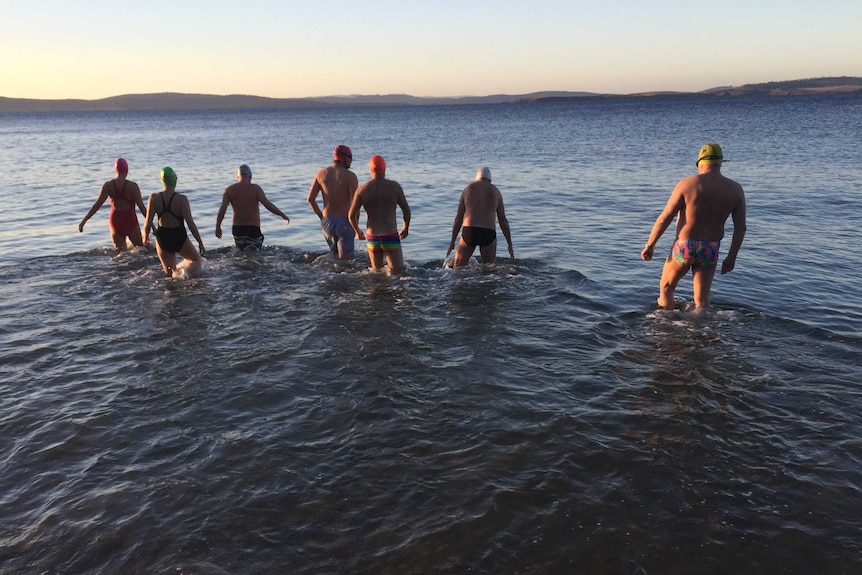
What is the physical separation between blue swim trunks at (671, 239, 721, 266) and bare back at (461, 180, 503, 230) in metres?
3.37

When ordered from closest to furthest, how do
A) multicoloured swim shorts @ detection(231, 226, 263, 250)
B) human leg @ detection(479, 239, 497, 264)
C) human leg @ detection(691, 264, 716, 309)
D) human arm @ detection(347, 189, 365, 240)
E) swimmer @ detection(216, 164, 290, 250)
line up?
human leg @ detection(691, 264, 716, 309) → human arm @ detection(347, 189, 365, 240) → human leg @ detection(479, 239, 497, 264) → swimmer @ detection(216, 164, 290, 250) → multicoloured swim shorts @ detection(231, 226, 263, 250)

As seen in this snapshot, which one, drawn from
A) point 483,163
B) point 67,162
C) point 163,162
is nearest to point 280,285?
point 483,163

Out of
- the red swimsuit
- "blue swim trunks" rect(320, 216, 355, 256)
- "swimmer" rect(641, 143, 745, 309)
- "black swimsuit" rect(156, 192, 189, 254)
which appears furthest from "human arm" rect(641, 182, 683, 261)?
the red swimsuit

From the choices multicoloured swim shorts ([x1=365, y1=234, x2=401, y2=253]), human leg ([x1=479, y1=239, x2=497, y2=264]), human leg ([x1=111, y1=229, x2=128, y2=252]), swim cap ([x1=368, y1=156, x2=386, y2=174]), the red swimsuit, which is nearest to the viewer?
swim cap ([x1=368, y1=156, x2=386, y2=174])

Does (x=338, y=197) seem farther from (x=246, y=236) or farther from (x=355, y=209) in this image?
(x=246, y=236)

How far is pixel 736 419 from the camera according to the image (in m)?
5.66

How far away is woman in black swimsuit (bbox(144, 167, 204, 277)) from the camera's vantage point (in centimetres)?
1010

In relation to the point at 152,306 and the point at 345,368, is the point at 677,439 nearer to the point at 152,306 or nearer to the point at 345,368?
the point at 345,368

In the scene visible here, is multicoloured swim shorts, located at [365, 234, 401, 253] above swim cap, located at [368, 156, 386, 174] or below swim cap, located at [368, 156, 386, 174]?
below

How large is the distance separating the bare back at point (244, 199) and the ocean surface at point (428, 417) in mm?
877

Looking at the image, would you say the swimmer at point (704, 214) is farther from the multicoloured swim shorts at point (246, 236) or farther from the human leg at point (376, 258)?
the multicoloured swim shorts at point (246, 236)

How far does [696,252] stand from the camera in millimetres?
7781

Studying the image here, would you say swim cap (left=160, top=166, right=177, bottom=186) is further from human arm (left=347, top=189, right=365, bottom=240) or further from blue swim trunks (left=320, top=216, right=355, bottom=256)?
human arm (left=347, top=189, right=365, bottom=240)

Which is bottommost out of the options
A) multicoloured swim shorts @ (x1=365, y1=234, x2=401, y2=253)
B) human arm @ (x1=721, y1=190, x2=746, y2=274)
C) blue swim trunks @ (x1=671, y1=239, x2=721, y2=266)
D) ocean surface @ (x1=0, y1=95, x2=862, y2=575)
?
ocean surface @ (x1=0, y1=95, x2=862, y2=575)
